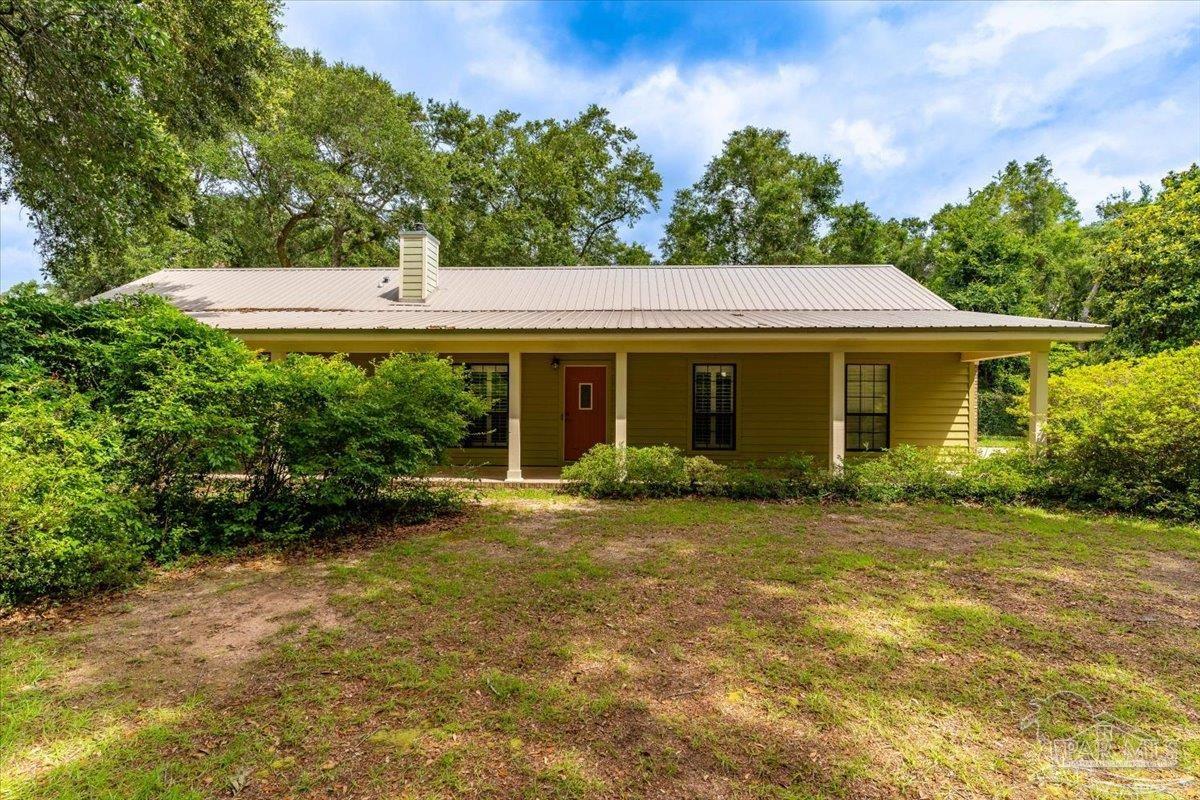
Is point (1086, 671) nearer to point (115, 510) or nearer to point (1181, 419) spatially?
point (1181, 419)

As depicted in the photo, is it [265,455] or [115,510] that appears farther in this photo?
[265,455]

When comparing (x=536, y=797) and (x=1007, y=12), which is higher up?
(x=1007, y=12)

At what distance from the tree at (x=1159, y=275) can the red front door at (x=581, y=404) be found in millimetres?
13826

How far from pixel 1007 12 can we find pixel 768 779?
9521 millimetres

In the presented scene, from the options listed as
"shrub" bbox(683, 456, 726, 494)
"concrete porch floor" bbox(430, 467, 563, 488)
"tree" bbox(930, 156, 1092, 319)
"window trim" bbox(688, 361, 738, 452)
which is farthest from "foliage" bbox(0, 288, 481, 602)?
"tree" bbox(930, 156, 1092, 319)

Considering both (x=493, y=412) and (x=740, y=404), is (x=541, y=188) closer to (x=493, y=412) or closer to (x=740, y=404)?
(x=493, y=412)

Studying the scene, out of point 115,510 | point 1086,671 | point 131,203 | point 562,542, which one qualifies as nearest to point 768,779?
point 1086,671

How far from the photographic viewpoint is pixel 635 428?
34.8ft

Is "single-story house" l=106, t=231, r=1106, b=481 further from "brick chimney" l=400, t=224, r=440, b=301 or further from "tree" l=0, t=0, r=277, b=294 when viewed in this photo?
"tree" l=0, t=0, r=277, b=294

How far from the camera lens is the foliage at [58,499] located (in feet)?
12.0

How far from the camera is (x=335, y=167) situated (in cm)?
1972

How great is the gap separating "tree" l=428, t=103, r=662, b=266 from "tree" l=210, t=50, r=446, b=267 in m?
2.27

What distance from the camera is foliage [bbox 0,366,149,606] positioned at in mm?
3654

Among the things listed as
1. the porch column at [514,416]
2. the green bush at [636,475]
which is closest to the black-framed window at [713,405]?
the green bush at [636,475]
